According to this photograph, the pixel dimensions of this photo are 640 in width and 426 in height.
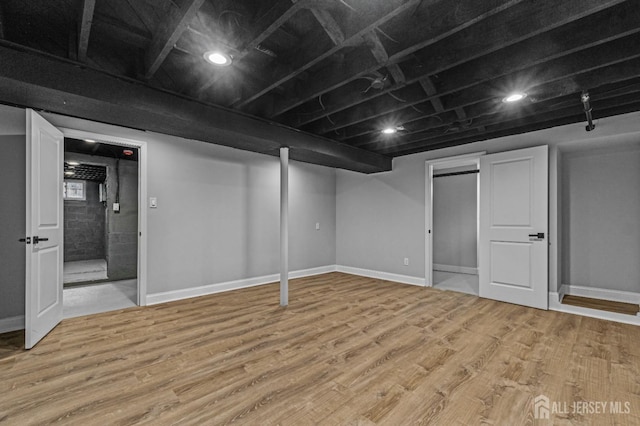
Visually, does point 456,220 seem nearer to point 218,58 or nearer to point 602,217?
point 602,217

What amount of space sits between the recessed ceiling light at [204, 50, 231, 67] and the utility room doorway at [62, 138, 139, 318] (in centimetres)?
223

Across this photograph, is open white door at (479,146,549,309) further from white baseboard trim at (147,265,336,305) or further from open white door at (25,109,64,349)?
open white door at (25,109,64,349)

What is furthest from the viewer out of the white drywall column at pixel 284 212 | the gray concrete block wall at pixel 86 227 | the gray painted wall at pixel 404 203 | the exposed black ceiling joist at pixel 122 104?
the gray concrete block wall at pixel 86 227

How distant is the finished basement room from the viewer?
1888 mm

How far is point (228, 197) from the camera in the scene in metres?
4.59

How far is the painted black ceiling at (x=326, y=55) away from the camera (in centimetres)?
189

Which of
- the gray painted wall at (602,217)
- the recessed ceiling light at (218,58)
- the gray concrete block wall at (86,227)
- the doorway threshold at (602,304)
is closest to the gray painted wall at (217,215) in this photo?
the recessed ceiling light at (218,58)

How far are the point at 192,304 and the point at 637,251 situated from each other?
591 cm

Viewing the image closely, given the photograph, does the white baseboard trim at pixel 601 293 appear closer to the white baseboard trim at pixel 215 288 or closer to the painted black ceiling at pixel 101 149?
the white baseboard trim at pixel 215 288

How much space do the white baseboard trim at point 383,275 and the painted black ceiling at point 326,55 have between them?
112 inches

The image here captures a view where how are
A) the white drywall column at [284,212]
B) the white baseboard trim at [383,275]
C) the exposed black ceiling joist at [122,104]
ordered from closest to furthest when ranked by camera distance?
the exposed black ceiling joist at [122,104] < the white drywall column at [284,212] < the white baseboard trim at [383,275]

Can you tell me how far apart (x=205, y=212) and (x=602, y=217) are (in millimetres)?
5678

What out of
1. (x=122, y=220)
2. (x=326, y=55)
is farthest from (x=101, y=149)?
(x=326, y=55)

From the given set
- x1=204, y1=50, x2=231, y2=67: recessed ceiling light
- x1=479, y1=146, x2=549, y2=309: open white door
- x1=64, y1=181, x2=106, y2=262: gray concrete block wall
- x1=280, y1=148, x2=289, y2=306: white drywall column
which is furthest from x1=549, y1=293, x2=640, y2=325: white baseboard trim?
x1=64, y1=181, x2=106, y2=262: gray concrete block wall
